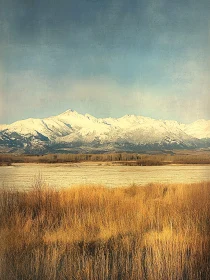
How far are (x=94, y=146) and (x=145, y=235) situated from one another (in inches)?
283

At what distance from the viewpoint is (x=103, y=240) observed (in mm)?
3648

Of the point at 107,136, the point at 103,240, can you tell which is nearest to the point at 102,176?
the point at 107,136

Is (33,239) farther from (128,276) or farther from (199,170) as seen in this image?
(199,170)

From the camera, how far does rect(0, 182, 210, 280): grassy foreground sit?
2.69m

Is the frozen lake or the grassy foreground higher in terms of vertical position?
the grassy foreground

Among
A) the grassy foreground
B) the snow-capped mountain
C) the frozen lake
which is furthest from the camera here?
the frozen lake

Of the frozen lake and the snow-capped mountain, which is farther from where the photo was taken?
the frozen lake

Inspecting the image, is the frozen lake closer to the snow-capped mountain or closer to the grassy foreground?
the snow-capped mountain

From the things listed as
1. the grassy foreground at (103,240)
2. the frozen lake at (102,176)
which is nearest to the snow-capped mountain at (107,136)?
the frozen lake at (102,176)

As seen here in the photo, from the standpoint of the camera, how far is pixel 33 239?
345 cm

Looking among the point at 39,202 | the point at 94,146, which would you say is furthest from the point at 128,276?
the point at 94,146

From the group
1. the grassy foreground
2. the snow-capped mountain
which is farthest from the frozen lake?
the grassy foreground

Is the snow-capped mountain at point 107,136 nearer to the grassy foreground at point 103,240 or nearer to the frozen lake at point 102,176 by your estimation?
the frozen lake at point 102,176

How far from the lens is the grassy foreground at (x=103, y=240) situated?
269 cm
